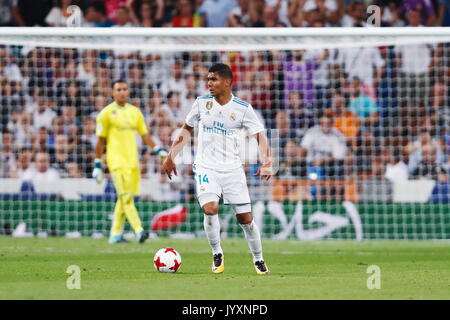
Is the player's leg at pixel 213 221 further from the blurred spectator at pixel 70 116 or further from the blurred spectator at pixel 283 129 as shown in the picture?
the blurred spectator at pixel 70 116

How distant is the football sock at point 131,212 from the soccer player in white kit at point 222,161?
14.7 feet

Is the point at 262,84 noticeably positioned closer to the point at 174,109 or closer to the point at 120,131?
the point at 174,109

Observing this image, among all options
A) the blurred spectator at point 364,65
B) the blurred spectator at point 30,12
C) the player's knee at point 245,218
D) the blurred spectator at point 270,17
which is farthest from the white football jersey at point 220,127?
the blurred spectator at point 30,12

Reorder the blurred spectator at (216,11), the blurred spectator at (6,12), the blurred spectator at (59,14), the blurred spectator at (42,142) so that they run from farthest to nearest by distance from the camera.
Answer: the blurred spectator at (6,12), the blurred spectator at (59,14), the blurred spectator at (216,11), the blurred spectator at (42,142)

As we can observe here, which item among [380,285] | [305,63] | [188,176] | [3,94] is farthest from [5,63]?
[380,285]

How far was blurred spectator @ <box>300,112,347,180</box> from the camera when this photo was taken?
18031mm

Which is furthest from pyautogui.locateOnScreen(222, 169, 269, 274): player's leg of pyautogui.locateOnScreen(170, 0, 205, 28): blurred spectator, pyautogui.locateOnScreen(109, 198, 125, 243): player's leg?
pyautogui.locateOnScreen(170, 0, 205, 28): blurred spectator

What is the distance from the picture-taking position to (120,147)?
15930mm

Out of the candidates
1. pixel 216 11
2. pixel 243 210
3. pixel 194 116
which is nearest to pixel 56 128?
pixel 216 11

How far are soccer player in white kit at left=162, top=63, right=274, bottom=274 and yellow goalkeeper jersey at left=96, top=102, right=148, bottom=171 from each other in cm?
486

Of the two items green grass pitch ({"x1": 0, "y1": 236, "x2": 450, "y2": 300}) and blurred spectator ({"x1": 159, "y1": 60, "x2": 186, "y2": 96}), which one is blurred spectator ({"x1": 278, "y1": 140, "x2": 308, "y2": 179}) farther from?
blurred spectator ({"x1": 159, "y1": 60, "x2": 186, "y2": 96})

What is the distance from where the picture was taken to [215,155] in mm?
11016

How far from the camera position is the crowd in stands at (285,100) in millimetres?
18172

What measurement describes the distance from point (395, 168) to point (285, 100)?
2537mm
